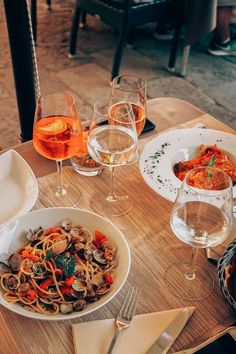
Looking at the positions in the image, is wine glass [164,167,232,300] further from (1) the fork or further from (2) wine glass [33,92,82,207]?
(2) wine glass [33,92,82,207]

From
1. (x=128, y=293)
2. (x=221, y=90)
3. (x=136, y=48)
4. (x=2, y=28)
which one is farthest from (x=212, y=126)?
(x=2, y=28)

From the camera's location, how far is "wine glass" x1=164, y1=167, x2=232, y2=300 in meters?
0.83

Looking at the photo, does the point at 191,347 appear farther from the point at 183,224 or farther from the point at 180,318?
the point at 183,224

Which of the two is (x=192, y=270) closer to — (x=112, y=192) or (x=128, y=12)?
(x=112, y=192)

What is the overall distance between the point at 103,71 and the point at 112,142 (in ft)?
7.56

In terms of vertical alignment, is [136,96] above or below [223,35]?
above

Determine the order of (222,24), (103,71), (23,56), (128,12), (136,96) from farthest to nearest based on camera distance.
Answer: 1. (222,24)
2. (103,71)
3. (128,12)
4. (23,56)
5. (136,96)

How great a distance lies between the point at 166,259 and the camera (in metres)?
0.95

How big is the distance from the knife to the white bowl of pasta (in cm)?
11

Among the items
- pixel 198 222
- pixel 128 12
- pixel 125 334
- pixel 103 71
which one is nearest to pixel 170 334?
pixel 125 334

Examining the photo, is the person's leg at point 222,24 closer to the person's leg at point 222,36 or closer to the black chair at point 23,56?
the person's leg at point 222,36

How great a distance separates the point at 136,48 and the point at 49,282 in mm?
2986

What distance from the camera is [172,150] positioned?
1.22 meters

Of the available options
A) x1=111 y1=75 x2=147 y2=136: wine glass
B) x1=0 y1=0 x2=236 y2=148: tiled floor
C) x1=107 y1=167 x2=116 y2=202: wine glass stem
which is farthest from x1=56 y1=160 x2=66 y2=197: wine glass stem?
x1=0 y1=0 x2=236 y2=148: tiled floor
